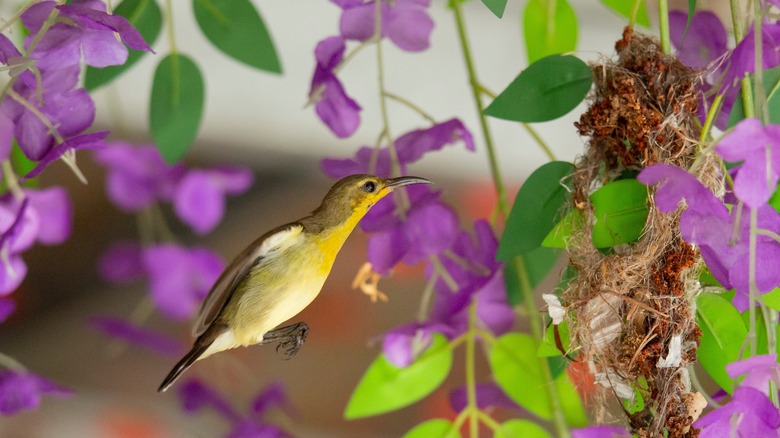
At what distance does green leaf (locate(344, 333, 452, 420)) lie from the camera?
0.45 meters

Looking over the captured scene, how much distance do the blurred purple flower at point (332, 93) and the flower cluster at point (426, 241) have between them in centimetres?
2

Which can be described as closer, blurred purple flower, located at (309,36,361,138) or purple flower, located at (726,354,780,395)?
purple flower, located at (726,354,780,395)

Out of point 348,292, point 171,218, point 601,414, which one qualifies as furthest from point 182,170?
point 348,292

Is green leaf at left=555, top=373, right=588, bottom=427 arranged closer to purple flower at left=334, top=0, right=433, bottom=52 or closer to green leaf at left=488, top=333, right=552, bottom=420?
green leaf at left=488, top=333, right=552, bottom=420

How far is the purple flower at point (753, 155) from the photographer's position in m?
0.25

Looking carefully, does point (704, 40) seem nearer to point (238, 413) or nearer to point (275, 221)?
point (238, 413)

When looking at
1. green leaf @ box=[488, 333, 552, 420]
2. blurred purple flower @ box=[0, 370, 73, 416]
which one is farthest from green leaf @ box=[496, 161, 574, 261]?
blurred purple flower @ box=[0, 370, 73, 416]

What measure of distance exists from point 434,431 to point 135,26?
245mm

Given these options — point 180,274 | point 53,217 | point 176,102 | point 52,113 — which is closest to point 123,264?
point 180,274

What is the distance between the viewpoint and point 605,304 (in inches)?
13.0

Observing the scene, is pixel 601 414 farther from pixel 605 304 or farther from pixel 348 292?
pixel 348 292

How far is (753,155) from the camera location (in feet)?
0.84

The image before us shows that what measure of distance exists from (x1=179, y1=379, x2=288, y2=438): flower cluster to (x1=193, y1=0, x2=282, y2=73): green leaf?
284 millimetres

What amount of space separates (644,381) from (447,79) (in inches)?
40.9
